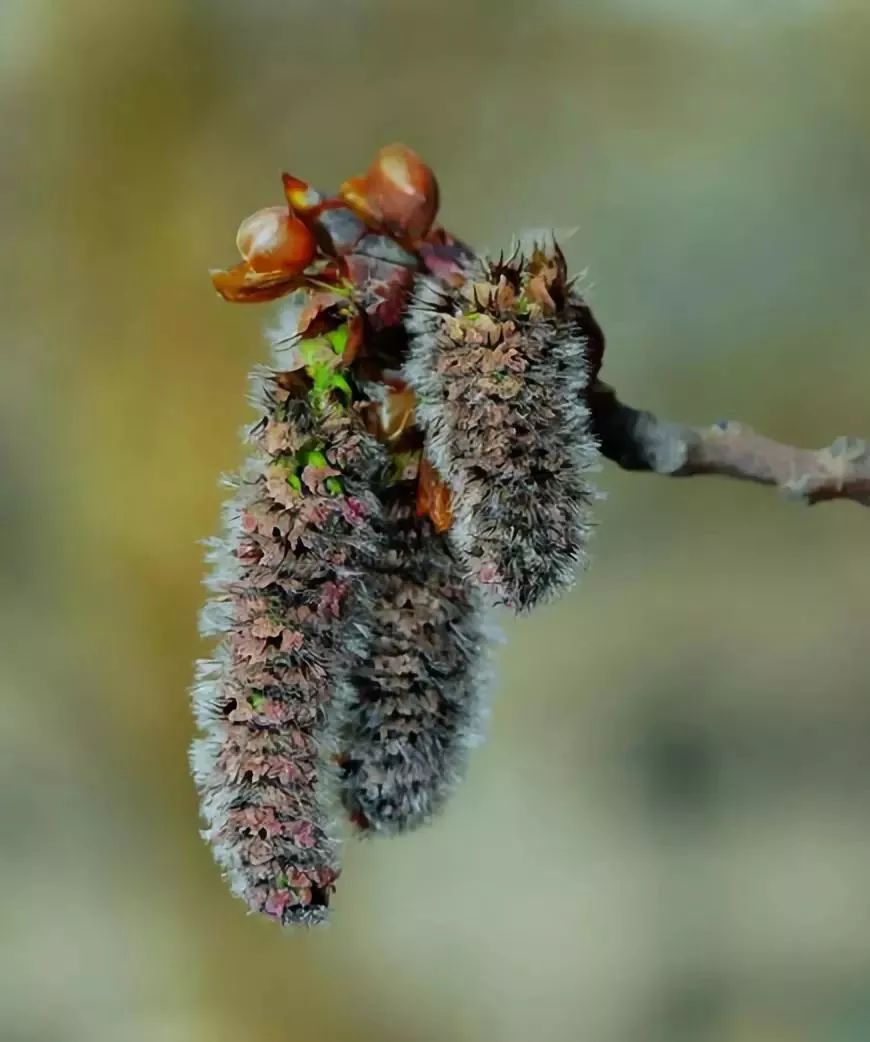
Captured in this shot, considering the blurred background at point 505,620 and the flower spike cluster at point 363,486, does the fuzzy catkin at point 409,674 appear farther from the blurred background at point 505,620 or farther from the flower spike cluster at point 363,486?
the blurred background at point 505,620

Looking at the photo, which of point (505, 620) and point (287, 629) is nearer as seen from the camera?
point (287, 629)

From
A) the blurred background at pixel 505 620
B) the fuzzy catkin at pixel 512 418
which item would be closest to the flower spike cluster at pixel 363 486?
the fuzzy catkin at pixel 512 418

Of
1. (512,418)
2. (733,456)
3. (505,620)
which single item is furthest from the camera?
(505,620)

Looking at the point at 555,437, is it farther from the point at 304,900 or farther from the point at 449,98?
the point at 449,98

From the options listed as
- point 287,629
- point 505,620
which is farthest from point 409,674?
point 505,620

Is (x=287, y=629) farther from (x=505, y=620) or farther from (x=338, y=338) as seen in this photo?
(x=505, y=620)

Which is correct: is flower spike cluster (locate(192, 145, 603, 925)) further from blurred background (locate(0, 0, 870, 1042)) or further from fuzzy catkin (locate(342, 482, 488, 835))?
blurred background (locate(0, 0, 870, 1042))
